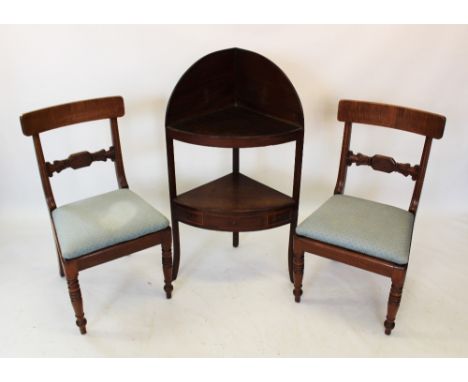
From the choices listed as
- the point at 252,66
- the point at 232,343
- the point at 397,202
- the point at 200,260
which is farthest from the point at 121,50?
the point at 397,202

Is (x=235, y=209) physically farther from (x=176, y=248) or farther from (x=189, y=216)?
(x=176, y=248)

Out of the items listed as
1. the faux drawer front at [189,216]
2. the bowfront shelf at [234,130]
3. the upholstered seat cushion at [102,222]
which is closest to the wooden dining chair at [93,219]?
the upholstered seat cushion at [102,222]

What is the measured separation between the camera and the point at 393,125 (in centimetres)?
205

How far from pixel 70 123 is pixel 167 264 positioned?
75 cm

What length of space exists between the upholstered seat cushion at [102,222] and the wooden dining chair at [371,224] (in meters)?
0.65

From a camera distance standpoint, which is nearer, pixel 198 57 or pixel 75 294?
pixel 75 294

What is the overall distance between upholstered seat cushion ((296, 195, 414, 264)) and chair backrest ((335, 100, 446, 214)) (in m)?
0.14

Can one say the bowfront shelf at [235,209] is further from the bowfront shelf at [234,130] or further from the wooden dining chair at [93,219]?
the bowfront shelf at [234,130]

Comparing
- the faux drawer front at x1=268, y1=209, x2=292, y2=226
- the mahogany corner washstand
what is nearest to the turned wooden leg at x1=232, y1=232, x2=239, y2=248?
the mahogany corner washstand

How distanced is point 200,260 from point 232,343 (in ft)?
2.03

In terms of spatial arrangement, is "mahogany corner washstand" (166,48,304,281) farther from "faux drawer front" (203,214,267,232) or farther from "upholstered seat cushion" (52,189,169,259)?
"upholstered seat cushion" (52,189,169,259)

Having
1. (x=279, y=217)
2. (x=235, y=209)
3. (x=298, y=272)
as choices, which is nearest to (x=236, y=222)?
(x=235, y=209)

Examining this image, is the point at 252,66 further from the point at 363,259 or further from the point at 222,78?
the point at 363,259

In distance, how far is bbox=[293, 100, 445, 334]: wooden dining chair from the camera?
1833 mm
